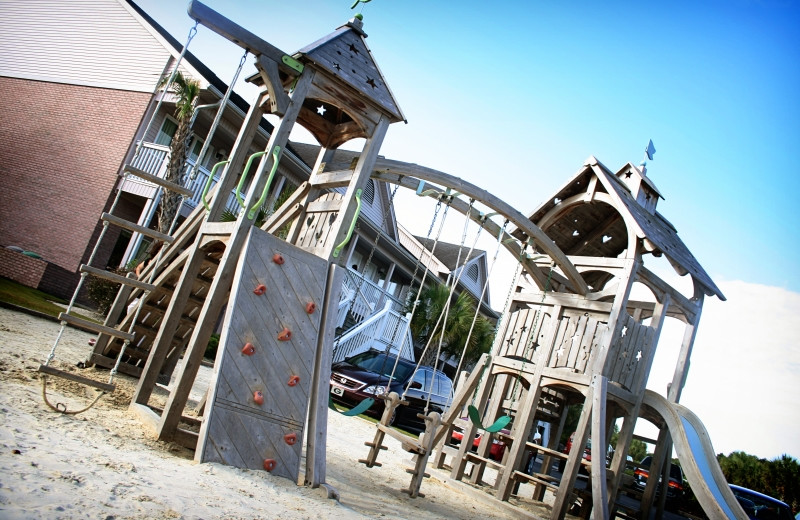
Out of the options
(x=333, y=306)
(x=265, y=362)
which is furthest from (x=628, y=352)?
(x=265, y=362)

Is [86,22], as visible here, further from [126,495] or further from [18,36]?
[126,495]

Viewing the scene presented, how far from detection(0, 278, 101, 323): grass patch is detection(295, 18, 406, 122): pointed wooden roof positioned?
27.9 feet

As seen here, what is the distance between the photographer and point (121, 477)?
396cm

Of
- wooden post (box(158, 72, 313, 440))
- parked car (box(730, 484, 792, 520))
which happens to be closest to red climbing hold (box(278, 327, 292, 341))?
wooden post (box(158, 72, 313, 440))

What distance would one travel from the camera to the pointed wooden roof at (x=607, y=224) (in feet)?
31.5

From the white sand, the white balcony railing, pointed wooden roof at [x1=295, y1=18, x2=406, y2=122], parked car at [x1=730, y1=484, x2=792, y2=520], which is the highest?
pointed wooden roof at [x1=295, y1=18, x2=406, y2=122]

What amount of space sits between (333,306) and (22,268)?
1335 cm

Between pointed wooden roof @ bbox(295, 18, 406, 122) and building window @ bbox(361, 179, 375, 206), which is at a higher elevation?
building window @ bbox(361, 179, 375, 206)

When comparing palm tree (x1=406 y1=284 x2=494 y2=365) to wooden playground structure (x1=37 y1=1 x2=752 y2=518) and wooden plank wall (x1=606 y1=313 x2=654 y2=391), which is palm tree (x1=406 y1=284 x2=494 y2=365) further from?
wooden plank wall (x1=606 y1=313 x2=654 y2=391)

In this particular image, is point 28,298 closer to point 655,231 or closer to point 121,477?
point 121,477

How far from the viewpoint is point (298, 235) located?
305 inches

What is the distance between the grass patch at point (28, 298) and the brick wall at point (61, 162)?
47.5 inches

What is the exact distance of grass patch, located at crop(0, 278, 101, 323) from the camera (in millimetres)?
11961

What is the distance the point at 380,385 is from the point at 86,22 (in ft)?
56.7
